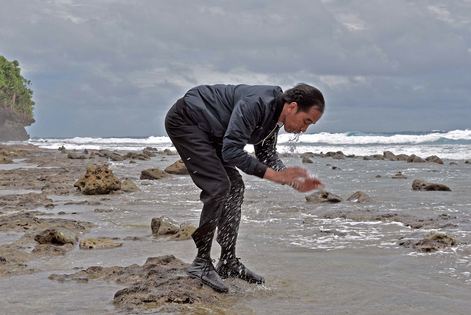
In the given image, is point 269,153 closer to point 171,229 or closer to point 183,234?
point 183,234

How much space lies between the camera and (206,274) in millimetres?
3586

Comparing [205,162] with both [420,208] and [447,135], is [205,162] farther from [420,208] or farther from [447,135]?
[447,135]

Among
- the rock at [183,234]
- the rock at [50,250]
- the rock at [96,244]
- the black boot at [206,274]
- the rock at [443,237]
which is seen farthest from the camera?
the rock at [183,234]

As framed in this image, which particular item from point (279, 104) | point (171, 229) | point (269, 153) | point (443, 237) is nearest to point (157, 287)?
point (269, 153)

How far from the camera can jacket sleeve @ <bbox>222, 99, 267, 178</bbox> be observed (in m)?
3.24

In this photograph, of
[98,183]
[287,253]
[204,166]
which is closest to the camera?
[204,166]

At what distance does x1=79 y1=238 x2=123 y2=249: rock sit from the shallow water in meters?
0.09

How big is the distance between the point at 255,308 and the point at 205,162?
44.8 inches

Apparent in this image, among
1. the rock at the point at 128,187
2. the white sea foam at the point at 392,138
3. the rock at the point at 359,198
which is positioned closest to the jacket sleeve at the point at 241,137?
the rock at the point at 359,198

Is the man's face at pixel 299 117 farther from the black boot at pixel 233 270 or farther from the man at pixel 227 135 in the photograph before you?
the black boot at pixel 233 270

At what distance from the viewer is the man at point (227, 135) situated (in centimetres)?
330

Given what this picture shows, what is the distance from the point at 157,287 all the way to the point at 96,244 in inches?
65.3

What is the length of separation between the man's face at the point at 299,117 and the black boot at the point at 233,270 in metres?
1.24

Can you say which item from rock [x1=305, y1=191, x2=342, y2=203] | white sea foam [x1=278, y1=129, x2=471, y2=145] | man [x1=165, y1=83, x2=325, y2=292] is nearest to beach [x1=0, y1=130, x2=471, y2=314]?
rock [x1=305, y1=191, x2=342, y2=203]
